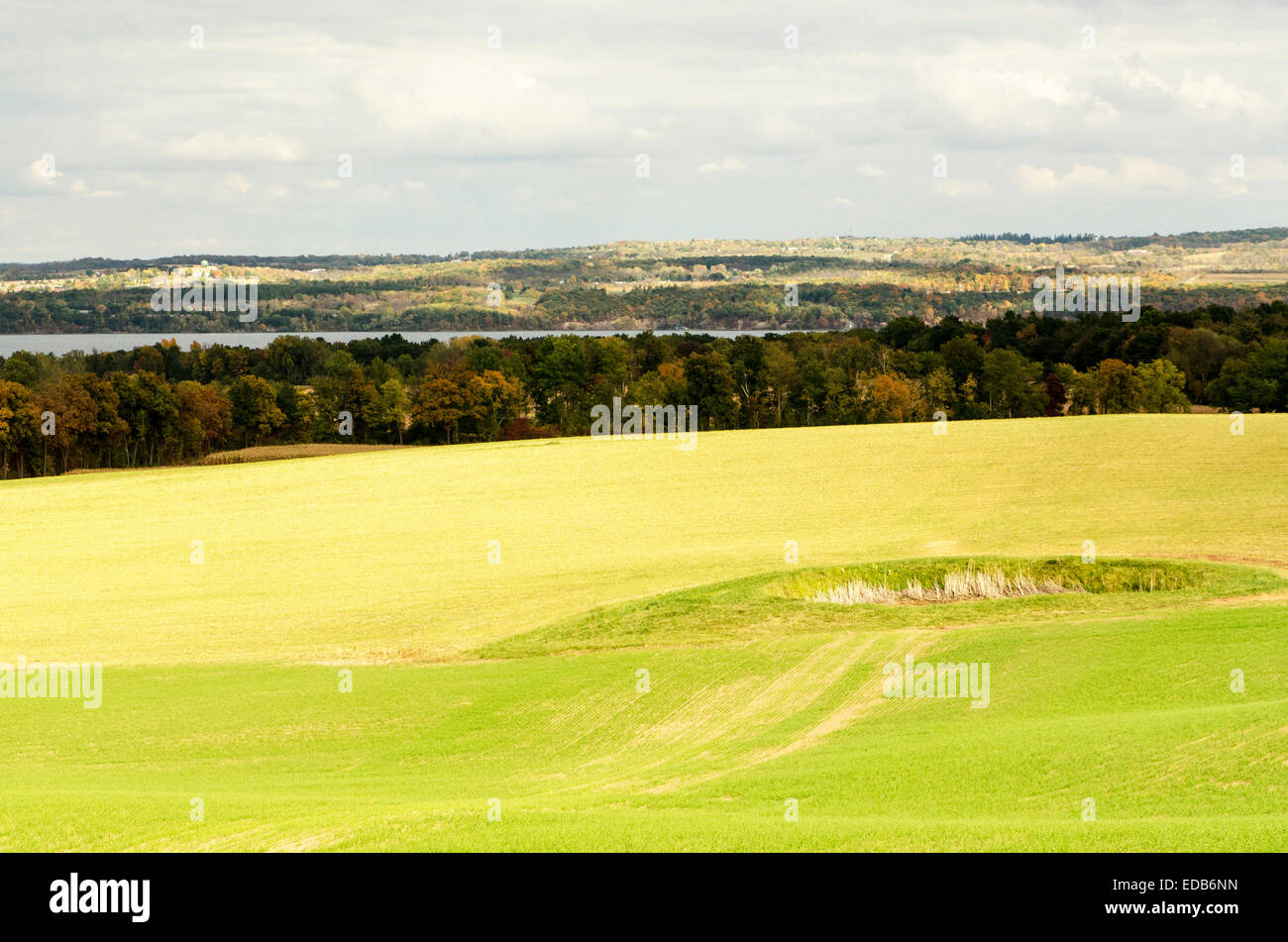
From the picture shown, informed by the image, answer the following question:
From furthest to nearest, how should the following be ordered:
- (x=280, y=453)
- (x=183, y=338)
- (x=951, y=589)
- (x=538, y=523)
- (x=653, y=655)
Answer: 1. (x=183, y=338)
2. (x=280, y=453)
3. (x=538, y=523)
4. (x=951, y=589)
5. (x=653, y=655)

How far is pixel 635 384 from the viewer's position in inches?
4294

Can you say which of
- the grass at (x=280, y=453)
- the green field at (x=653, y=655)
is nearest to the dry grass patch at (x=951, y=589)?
the green field at (x=653, y=655)

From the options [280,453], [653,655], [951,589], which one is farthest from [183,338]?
[653,655]

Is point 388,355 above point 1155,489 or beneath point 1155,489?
above

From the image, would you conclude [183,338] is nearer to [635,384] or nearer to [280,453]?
[635,384]

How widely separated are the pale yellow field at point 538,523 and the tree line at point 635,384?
31.0 metres

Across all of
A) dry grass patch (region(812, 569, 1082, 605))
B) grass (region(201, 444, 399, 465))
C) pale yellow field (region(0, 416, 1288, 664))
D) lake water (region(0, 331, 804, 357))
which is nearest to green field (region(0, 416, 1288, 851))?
pale yellow field (region(0, 416, 1288, 664))

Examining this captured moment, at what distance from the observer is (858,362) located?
11231 cm

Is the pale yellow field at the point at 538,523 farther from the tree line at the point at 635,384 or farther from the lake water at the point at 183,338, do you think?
the lake water at the point at 183,338

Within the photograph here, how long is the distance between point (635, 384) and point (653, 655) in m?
85.1

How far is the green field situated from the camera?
13117 mm

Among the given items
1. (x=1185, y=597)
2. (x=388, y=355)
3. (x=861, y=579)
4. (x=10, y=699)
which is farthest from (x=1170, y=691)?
(x=388, y=355)
